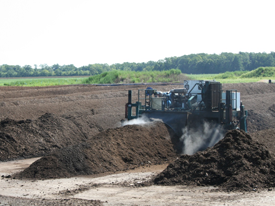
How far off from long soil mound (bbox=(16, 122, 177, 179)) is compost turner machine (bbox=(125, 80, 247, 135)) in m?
0.80

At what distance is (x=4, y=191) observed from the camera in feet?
31.7

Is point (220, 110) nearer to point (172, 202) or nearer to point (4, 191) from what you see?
point (172, 202)

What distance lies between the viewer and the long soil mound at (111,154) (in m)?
11.4

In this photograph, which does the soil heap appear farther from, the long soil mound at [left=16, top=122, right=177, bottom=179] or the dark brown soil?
the long soil mound at [left=16, top=122, right=177, bottom=179]

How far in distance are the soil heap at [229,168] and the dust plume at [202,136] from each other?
407 centimetres

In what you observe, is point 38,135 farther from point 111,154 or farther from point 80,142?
point 111,154

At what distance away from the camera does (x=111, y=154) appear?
42.1ft

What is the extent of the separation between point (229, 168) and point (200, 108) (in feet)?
19.6

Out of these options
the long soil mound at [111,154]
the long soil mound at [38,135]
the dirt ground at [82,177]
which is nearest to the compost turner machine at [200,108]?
the long soil mound at [111,154]

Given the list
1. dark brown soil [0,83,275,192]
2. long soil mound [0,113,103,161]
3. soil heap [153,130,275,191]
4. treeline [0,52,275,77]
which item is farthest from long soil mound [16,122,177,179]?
treeline [0,52,275,77]

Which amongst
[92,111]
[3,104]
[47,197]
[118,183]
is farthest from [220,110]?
[3,104]

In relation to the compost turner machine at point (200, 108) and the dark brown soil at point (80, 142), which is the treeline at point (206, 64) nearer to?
the dark brown soil at point (80, 142)

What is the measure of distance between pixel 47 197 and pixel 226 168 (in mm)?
4865

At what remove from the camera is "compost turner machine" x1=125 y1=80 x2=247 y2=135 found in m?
15.3
